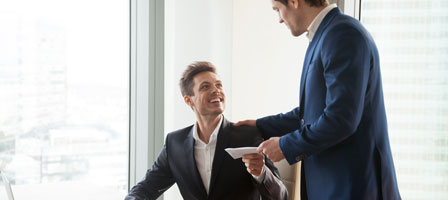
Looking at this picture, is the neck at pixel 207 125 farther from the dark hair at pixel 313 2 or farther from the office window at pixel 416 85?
the office window at pixel 416 85

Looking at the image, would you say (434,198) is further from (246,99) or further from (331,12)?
(331,12)

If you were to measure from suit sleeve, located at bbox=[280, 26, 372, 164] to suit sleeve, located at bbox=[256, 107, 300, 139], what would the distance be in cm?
41

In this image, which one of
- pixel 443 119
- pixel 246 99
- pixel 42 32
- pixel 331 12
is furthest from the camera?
pixel 246 99

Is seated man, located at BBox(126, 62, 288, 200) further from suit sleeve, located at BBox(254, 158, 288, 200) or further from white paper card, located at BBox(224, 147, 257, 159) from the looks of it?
white paper card, located at BBox(224, 147, 257, 159)

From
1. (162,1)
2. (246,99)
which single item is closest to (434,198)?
(246,99)

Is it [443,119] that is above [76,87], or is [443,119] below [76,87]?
below

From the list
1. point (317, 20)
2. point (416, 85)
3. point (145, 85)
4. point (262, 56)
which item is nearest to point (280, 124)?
point (317, 20)

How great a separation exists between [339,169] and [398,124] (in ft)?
5.08

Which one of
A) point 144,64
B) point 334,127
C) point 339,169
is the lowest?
point 339,169

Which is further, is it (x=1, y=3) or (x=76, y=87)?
(x=76, y=87)

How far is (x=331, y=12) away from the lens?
151 centimetres

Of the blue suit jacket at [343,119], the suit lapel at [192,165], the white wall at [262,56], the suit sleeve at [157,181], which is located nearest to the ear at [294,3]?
the blue suit jacket at [343,119]

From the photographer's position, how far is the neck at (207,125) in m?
1.87

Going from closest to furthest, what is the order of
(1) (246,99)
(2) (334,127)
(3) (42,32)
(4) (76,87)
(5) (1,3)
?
(2) (334,127) < (5) (1,3) < (3) (42,32) < (4) (76,87) < (1) (246,99)
